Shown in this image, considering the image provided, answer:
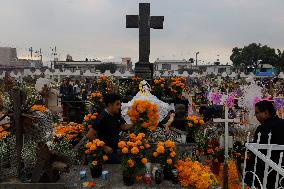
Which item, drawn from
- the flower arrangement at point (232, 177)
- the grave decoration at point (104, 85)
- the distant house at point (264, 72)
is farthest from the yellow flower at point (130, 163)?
the distant house at point (264, 72)

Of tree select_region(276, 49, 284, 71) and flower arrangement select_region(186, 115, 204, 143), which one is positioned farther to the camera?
tree select_region(276, 49, 284, 71)

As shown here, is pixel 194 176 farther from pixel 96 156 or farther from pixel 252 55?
pixel 252 55

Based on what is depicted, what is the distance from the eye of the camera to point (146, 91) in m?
10.9

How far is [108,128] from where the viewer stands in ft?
19.9

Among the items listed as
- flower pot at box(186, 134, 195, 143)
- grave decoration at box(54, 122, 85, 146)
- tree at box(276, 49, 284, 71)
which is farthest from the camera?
tree at box(276, 49, 284, 71)

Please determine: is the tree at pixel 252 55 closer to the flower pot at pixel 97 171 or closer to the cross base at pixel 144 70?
the cross base at pixel 144 70

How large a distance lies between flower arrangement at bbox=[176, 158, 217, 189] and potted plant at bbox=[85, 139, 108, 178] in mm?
1061

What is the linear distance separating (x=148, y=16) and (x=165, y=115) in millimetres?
6333

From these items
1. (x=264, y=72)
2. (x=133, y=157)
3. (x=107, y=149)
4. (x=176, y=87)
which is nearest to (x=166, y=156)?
(x=133, y=157)

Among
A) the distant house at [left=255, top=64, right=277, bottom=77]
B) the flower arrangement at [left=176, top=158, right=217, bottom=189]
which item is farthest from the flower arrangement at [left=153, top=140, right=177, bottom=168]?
the distant house at [left=255, top=64, right=277, bottom=77]

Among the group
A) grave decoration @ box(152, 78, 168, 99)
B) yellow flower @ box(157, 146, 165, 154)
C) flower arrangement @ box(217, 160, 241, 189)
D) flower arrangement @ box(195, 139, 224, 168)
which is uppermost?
grave decoration @ box(152, 78, 168, 99)

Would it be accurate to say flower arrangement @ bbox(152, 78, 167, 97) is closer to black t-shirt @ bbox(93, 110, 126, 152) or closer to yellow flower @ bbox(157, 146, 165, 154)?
black t-shirt @ bbox(93, 110, 126, 152)

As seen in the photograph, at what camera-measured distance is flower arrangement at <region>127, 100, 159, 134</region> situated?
6125 mm

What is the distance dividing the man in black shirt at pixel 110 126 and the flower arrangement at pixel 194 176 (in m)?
1.11
